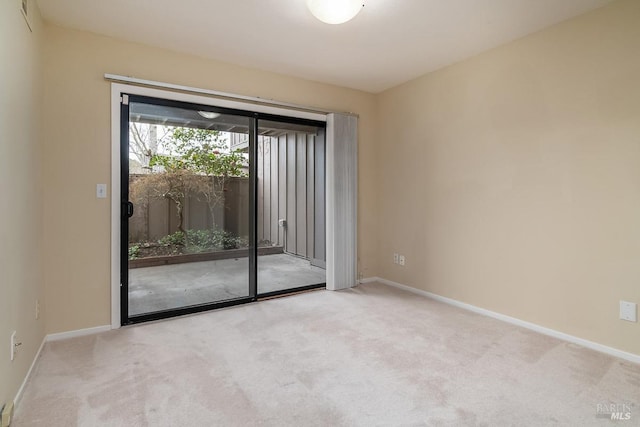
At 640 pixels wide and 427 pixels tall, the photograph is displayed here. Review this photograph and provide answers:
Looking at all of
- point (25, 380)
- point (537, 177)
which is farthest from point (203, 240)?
point (537, 177)

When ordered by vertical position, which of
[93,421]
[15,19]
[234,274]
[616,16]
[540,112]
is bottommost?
[93,421]

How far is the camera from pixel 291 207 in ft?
17.0

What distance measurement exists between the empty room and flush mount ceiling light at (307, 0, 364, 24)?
0.05 ft

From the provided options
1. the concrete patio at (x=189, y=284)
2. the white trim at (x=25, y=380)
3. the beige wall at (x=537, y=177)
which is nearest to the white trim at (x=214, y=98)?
the beige wall at (x=537, y=177)

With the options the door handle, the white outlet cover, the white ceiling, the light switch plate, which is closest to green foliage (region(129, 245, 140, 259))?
the door handle

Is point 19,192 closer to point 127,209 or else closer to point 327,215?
point 127,209

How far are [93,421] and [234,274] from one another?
2009 mm

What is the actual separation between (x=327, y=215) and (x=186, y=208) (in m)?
1.63

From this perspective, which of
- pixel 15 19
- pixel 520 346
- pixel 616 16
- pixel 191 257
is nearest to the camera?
pixel 15 19

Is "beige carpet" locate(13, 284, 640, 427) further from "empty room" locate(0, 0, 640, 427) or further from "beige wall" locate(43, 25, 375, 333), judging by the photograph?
"beige wall" locate(43, 25, 375, 333)

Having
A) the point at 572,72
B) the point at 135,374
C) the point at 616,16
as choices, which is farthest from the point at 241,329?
the point at 616,16

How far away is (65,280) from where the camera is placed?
2680 millimetres

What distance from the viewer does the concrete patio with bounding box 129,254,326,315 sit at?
3.13 metres

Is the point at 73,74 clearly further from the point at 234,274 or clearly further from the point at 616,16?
the point at 616,16
